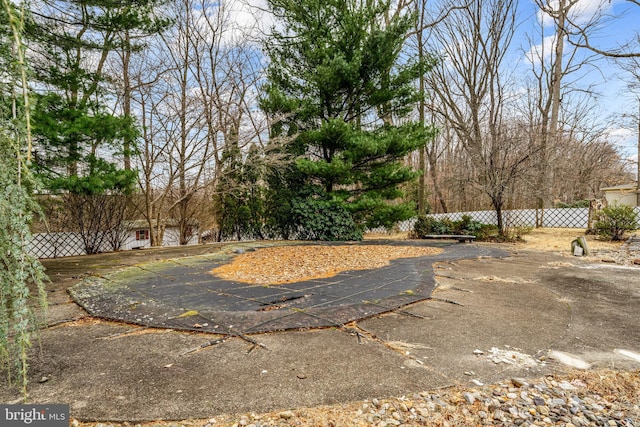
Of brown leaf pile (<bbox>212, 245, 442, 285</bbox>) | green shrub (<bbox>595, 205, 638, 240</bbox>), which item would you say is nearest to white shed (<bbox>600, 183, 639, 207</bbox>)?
green shrub (<bbox>595, 205, 638, 240</bbox>)

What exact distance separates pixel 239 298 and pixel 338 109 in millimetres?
7058

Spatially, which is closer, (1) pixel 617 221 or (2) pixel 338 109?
(1) pixel 617 221

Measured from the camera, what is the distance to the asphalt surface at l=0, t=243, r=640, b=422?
150cm

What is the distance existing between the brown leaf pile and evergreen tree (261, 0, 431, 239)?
6.09 feet

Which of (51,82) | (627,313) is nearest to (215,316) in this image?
(627,313)

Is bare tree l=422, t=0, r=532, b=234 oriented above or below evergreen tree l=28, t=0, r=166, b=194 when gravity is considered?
above

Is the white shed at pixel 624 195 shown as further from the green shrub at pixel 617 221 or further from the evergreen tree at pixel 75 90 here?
the evergreen tree at pixel 75 90

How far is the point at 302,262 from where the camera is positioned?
5.18 metres

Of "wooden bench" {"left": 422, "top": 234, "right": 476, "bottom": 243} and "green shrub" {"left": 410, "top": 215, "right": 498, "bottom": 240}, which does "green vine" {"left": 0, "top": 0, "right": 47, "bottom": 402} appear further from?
"green shrub" {"left": 410, "top": 215, "right": 498, "bottom": 240}

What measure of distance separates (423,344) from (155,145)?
29.5ft

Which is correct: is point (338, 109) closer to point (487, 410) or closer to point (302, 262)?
point (302, 262)

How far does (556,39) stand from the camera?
13.6 meters

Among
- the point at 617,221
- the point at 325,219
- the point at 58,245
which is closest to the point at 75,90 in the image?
the point at 58,245

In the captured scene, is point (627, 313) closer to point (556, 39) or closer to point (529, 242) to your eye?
point (529, 242)
